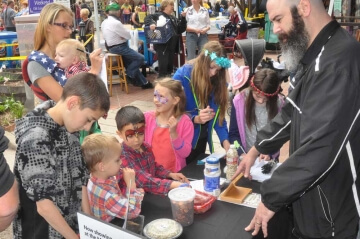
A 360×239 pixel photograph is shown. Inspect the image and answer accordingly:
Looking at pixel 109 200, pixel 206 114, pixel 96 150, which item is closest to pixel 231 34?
pixel 206 114

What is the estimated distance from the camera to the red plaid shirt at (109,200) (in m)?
2.11

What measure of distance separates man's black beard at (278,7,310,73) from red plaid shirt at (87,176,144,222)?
45.7 inches

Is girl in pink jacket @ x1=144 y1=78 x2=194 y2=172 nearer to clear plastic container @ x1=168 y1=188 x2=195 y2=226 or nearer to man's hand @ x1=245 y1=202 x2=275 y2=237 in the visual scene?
clear plastic container @ x1=168 y1=188 x2=195 y2=226

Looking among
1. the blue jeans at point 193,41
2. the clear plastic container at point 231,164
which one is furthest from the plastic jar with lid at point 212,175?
the blue jeans at point 193,41

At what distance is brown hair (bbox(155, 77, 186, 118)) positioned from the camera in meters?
3.14

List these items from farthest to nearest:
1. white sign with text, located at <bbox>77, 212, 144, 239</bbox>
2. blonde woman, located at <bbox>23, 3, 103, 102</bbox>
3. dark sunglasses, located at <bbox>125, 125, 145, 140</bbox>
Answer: blonde woman, located at <bbox>23, 3, 103, 102</bbox>, dark sunglasses, located at <bbox>125, 125, 145, 140</bbox>, white sign with text, located at <bbox>77, 212, 144, 239</bbox>

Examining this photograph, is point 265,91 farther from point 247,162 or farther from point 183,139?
point 247,162

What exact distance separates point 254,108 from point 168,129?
32.7 inches

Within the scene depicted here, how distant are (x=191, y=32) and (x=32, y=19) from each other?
4.63m

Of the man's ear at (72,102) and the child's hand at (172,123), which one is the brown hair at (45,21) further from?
the man's ear at (72,102)

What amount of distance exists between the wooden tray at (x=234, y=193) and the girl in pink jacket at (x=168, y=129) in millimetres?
669

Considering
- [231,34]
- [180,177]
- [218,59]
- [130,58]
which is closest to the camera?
[180,177]

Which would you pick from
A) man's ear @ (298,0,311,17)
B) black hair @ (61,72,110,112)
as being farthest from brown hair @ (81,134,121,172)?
man's ear @ (298,0,311,17)

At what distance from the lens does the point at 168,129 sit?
3104 millimetres
